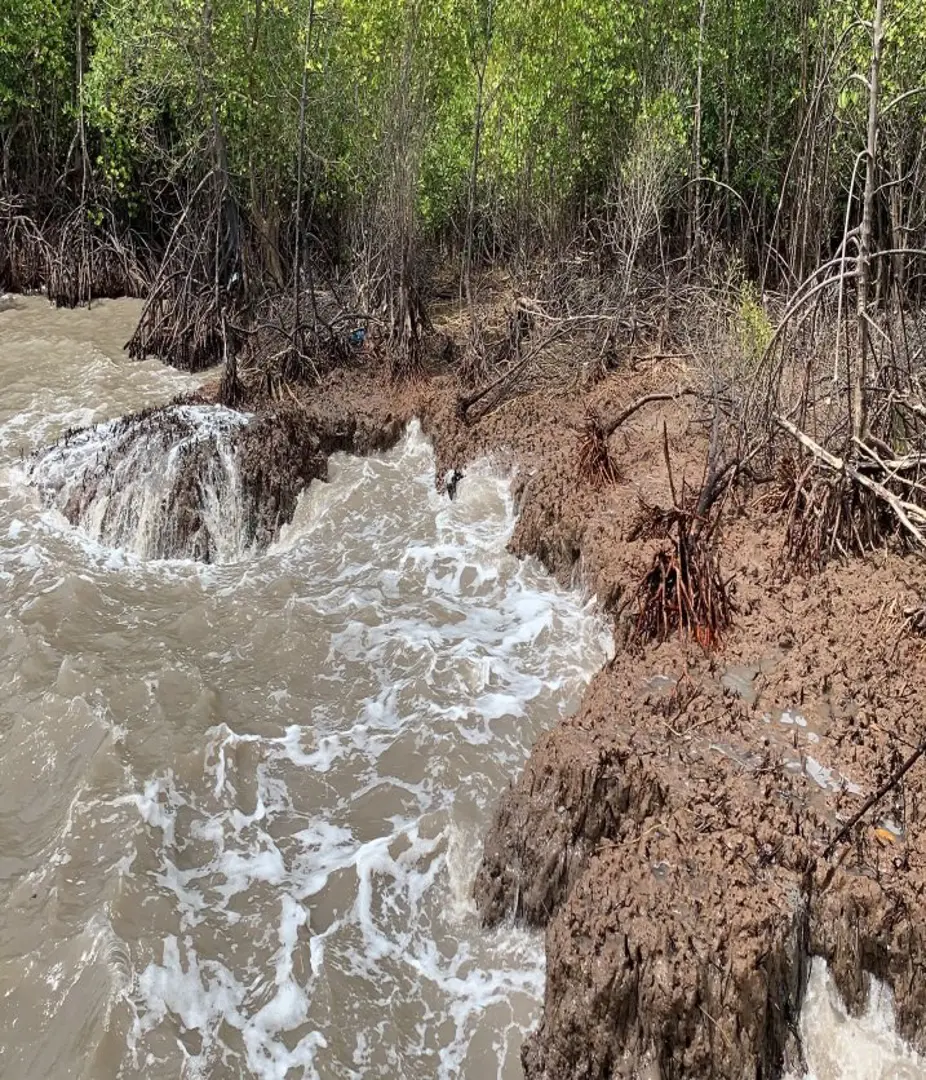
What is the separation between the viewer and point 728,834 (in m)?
3.58

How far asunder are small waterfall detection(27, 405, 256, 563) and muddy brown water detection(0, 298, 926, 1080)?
227 mm

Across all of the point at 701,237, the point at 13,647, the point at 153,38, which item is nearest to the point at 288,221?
the point at 153,38

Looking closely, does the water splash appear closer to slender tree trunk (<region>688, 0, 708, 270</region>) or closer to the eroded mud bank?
the eroded mud bank

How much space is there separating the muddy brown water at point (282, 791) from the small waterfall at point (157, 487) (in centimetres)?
23

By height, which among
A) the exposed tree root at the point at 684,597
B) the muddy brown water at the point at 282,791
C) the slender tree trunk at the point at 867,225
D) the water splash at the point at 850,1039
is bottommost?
the muddy brown water at the point at 282,791

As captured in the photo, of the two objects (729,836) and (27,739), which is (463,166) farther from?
A: (729,836)

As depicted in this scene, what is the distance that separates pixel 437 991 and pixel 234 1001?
0.87m

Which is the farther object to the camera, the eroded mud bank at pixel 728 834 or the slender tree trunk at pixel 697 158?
the slender tree trunk at pixel 697 158

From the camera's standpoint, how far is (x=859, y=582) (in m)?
5.03

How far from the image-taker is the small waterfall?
24.2 ft

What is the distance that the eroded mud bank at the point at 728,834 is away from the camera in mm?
3182

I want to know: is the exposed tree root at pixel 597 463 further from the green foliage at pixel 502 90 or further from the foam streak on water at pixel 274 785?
the green foliage at pixel 502 90

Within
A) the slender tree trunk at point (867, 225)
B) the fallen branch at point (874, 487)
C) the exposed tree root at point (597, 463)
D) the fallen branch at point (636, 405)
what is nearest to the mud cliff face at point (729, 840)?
the fallen branch at point (874, 487)

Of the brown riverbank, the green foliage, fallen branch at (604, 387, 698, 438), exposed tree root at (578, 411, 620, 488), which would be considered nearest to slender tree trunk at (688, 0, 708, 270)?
the green foliage
